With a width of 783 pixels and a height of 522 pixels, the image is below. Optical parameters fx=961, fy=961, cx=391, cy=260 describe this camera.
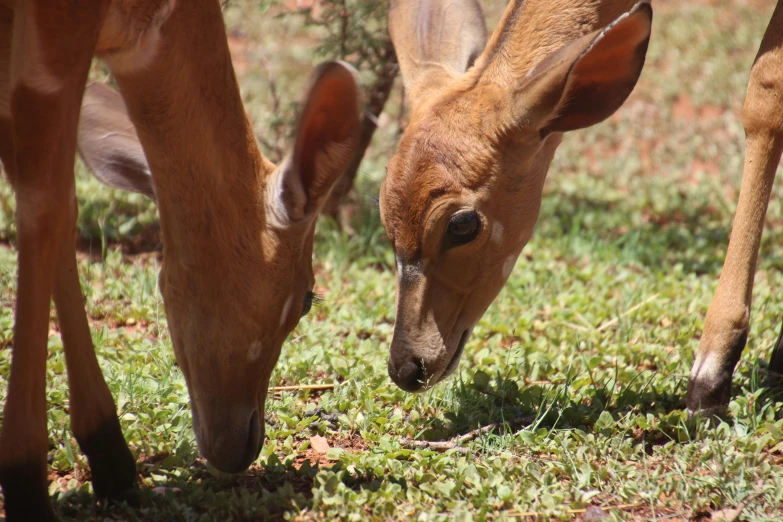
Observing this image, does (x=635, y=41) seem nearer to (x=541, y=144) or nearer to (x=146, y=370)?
(x=541, y=144)

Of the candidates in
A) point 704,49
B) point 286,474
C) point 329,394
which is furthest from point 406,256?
point 704,49

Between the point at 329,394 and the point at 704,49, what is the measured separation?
8.16 metres

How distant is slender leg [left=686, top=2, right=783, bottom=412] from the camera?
4.13 meters

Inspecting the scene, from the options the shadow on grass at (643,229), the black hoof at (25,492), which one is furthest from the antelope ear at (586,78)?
the shadow on grass at (643,229)

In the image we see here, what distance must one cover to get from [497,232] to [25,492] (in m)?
2.18

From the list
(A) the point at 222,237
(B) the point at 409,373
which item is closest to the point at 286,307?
(A) the point at 222,237

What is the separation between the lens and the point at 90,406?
342cm

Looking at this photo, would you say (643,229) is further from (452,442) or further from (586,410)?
(452,442)

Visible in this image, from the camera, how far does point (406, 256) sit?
411 cm

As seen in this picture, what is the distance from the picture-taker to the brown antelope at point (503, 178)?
4.00 meters

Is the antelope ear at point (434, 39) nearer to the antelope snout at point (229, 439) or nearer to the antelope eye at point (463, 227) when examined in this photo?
the antelope eye at point (463, 227)

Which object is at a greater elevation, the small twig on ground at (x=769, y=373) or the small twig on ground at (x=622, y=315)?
the small twig on ground at (x=622, y=315)

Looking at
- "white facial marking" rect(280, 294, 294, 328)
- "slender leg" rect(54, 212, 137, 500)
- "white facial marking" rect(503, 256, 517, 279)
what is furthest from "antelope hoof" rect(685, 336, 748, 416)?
"slender leg" rect(54, 212, 137, 500)

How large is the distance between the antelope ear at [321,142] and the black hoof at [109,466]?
103 centimetres
